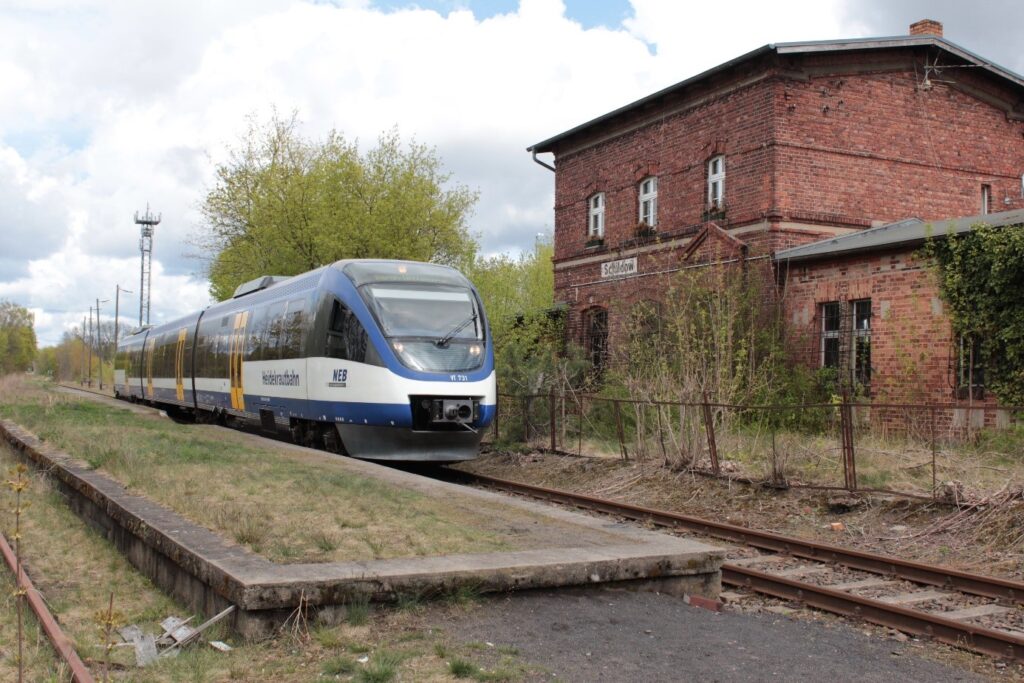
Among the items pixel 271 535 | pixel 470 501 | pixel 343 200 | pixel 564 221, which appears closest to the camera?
pixel 271 535

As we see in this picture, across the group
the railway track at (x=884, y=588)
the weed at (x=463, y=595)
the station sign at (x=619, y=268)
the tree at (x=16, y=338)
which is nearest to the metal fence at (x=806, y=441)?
the railway track at (x=884, y=588)

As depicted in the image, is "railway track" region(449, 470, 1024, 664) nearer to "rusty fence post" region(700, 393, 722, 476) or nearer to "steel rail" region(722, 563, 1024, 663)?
"steel rail" region(722, 563, 1024, 663)

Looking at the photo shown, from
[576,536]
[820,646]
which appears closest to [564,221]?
[576,536]

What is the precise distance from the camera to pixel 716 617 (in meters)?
6.65

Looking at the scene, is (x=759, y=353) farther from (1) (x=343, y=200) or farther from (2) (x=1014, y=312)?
(1) (x=343, y=200)

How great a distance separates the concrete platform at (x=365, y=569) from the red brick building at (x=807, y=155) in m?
13.0

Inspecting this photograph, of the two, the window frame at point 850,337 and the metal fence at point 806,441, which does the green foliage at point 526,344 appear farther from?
the window frame at point 850,337

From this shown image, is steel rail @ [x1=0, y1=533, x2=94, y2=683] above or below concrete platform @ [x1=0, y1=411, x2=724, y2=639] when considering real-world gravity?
below

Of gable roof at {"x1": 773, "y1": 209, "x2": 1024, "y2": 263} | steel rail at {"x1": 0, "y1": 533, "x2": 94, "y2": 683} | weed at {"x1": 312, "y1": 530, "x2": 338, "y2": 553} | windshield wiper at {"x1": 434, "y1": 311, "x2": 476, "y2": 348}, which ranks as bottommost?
steel rail at {"x1": 0, "y1": 533, "x2": 94, "y2": 683}

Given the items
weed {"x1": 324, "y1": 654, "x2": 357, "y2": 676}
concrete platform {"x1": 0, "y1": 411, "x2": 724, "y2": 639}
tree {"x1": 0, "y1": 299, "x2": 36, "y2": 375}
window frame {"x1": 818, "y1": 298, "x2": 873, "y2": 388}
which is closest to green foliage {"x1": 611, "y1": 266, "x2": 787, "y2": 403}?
window frame {"x1": 818, "y1": 298, "x2": 873, "y2": 388}

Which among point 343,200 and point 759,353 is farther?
point 343,200

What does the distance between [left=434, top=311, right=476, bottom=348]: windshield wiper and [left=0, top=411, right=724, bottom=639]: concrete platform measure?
5838 mm

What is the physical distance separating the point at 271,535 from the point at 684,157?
740 inches

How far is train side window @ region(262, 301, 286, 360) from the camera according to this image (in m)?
17.6
